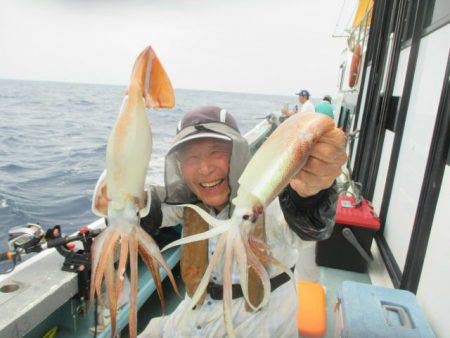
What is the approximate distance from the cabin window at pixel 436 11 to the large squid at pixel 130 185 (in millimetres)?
3006

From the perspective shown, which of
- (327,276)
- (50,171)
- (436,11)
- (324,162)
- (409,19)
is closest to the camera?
(324,162)

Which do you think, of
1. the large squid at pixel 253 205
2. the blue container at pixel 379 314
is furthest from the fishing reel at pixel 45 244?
the blue container at pixel 379 314

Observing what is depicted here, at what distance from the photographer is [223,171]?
7.29 ft

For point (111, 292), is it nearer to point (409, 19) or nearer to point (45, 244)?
point (45, 244)

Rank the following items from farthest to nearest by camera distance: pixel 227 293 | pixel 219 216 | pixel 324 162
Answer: pixel 219 216 < pixel 324 162 < pixel 227 293

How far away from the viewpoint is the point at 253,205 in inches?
52.6

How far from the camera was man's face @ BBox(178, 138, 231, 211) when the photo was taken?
2.19 metres

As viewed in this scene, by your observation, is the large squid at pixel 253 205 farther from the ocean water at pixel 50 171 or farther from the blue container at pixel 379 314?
the ocean water at pixel 50 171

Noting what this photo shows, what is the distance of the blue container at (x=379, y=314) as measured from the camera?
2057 millimetres

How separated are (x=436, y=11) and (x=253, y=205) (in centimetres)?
348

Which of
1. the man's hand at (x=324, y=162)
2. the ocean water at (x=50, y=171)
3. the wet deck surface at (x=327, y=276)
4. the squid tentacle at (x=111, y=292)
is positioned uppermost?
the man's hand at (x=324, y=162)

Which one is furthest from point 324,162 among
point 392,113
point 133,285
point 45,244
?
point 392,113

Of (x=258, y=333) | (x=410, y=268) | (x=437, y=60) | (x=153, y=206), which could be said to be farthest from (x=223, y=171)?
(x=437, y=60)

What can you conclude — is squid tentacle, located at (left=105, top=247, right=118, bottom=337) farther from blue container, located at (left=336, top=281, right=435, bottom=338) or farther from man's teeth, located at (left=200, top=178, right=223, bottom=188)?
blue container, located at (left=336, top=281, right=435, bottom=338)
